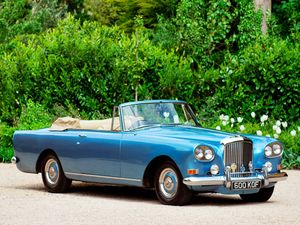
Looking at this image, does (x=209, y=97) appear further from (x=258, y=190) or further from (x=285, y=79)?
(x=258, y=190)

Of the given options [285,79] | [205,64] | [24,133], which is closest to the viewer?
[24,133]

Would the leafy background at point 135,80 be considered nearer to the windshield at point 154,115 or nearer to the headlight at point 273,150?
the windshield at point 154,115

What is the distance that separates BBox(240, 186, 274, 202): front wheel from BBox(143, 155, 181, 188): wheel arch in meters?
1.35

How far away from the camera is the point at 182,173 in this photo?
→ 12266 mm

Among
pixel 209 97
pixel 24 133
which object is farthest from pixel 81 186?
pixel 209 97

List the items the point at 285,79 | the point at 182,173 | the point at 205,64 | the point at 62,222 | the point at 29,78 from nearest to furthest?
the point at 62,222 → the point at 182,173 → the point at 285,79 → the point at 29,78 → the point at 205,64

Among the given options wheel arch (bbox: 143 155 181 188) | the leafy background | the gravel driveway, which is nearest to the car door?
the gravel driveway

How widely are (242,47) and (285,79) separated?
451cm

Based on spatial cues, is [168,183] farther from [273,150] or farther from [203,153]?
[273,150]

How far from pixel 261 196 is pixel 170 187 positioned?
4.84 ft

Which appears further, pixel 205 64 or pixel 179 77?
pixel 205 64

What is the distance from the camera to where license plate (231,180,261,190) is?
12.4m

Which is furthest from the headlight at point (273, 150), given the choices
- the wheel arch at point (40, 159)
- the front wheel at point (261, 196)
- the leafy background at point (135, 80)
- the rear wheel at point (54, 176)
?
the leafy background at point (135, 80)

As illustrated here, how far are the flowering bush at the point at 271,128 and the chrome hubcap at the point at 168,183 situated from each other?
6.73 m
